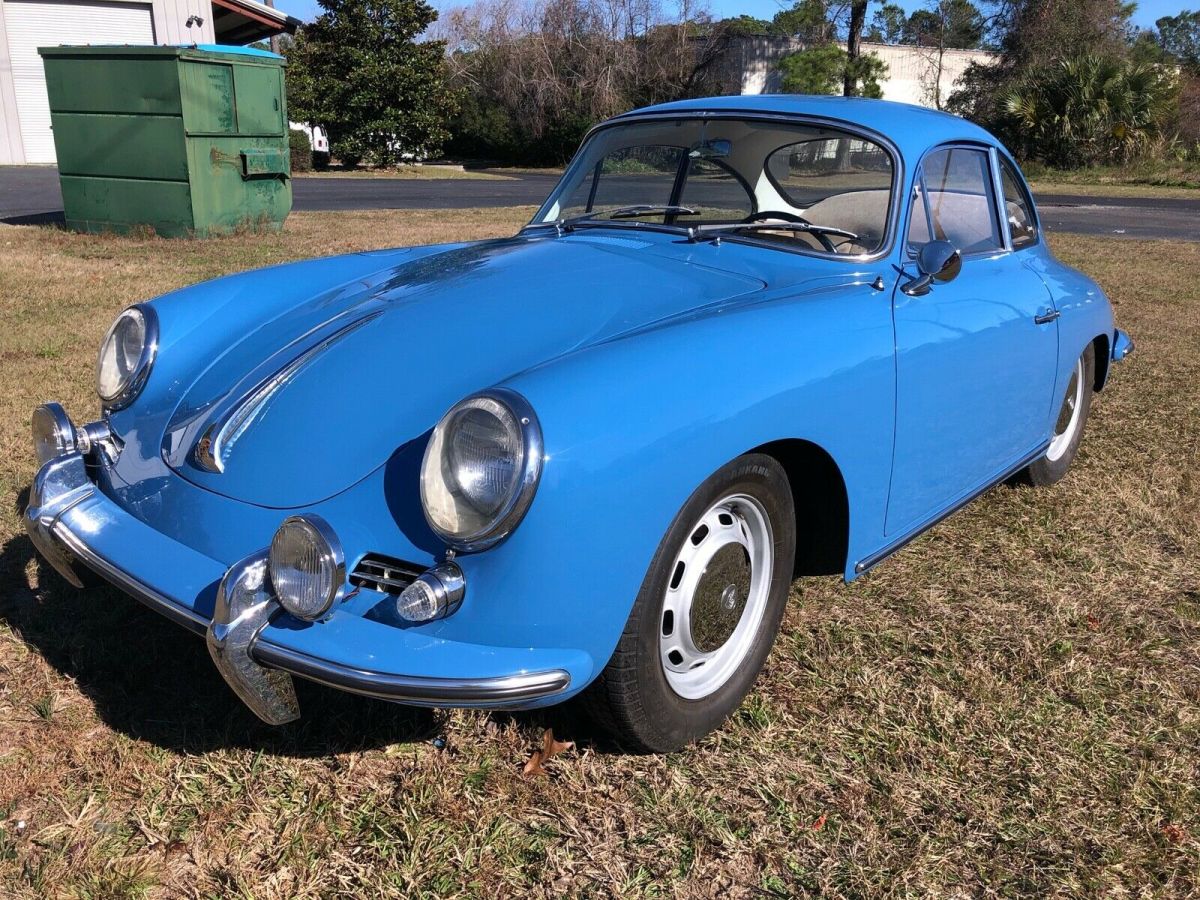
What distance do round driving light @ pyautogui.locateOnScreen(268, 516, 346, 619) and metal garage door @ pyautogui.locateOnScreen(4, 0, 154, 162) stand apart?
23096 mm

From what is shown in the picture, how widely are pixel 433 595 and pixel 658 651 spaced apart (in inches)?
20.7

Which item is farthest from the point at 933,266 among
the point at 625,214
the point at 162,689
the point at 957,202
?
the point at 162,689

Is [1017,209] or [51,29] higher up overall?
[51,29]

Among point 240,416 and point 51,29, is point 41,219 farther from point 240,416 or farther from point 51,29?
point 51,29

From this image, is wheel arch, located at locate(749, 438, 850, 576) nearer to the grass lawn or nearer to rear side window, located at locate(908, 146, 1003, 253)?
the grass lawn

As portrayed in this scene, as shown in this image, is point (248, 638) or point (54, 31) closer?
point (248, 638)

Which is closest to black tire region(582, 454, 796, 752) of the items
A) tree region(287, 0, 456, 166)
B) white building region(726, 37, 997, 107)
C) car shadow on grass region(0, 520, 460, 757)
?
car shadow on grass region(0, 520, 460, 757)

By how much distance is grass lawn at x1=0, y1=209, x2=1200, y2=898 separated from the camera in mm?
1957

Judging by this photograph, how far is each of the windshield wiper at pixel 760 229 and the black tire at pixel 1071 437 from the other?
1473 mm

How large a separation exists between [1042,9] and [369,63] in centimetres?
2009

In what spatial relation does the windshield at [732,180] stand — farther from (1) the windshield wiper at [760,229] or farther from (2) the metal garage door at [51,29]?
(2) the metal garage door at [51,29]

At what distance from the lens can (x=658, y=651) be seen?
2066mm

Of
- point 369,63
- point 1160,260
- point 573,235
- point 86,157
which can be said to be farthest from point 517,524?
point 369,63

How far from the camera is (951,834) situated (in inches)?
81.7
